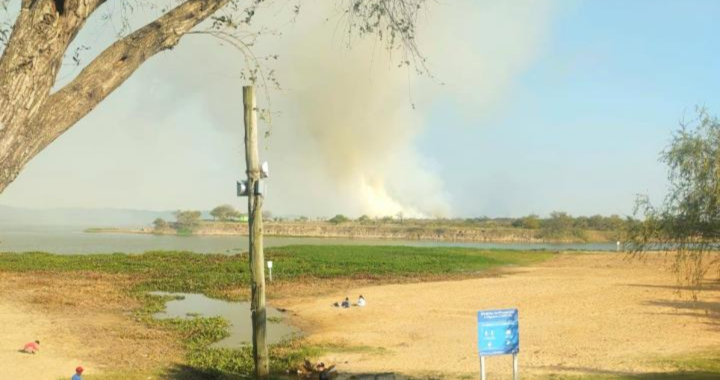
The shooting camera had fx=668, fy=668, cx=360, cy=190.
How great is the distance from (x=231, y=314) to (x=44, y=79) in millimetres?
19540

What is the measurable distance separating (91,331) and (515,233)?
315 feet

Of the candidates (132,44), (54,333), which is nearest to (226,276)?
(54,333)

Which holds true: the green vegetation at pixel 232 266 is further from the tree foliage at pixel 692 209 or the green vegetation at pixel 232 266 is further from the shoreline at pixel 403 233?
the shoreline at pixel 403 233

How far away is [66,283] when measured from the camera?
29.7 metres

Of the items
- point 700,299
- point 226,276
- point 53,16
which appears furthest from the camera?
point 226,276

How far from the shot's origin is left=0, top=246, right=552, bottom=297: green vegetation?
32562 mm

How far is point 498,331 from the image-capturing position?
Answer: 7867 millimetres

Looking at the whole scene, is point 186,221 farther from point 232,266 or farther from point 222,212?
point 232,266

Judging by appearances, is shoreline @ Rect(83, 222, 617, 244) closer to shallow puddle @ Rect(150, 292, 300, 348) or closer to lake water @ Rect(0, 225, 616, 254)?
lake water @ Rect(0, 225, 616, 254)

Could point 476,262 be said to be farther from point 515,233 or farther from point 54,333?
point 515,233

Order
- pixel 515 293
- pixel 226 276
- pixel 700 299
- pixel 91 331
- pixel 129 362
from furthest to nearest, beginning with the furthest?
1. pixel 226 276
2. pixel 515 293
3. pixel 700 299
4. pixel 91 331
5. pixel 129 362

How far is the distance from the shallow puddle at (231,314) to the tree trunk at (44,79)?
13.3 metres

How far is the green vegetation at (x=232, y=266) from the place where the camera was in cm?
3256

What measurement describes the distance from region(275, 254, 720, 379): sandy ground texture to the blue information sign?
4.19 meters
